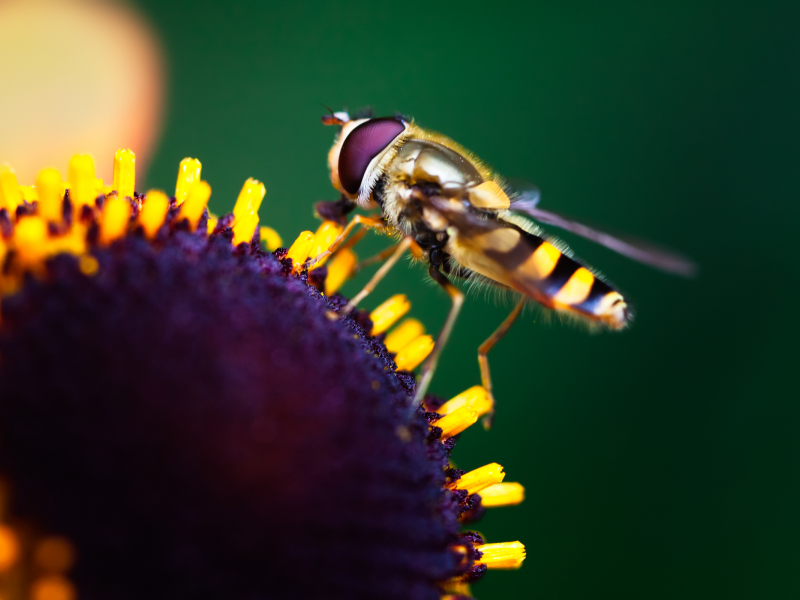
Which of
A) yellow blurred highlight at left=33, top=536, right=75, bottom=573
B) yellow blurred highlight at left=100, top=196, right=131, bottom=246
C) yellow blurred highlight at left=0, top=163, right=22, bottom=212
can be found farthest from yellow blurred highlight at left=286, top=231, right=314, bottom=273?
yellow blurred highlight at left=33, top=536, right=75, bottom=573

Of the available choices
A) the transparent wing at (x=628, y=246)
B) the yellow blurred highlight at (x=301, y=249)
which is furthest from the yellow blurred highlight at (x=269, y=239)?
the transparent wing at (x=628, y=246)

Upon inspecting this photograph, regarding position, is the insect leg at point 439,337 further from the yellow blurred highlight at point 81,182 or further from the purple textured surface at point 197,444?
the yellow blurred highlight at point 81,182

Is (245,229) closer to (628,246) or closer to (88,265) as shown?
(88,265)

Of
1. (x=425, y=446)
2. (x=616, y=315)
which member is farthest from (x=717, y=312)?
(x=425, y=446)

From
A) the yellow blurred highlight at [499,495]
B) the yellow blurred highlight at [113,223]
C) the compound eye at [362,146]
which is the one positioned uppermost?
the compound eye at [362,146]

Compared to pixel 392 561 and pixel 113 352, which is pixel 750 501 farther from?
pixel 113 352

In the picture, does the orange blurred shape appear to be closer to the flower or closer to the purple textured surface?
the flower
